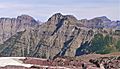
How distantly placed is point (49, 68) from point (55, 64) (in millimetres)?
5664

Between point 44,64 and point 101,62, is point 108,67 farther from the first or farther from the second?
point 44,64

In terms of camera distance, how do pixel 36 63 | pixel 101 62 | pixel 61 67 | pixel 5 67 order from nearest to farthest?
pixel 5 67
pixel 61 67
pixel 36 63
pixel 101 62

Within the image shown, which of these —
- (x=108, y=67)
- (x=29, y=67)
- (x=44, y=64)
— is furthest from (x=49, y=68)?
(x=108, y=67)

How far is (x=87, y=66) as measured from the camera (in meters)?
49.8

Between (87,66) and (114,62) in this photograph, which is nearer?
(87,66)

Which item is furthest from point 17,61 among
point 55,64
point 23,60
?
point 55,64

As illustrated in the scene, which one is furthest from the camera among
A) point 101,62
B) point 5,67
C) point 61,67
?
point 101,62

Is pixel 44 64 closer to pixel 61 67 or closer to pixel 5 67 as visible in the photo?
pixel 61 67

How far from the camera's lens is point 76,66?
50906 mm

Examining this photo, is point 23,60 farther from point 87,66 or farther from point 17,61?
point 87,66

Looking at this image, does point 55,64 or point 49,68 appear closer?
point 49,68

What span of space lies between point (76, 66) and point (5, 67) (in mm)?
10514

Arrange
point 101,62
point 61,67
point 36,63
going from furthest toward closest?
1. point 101,62
2. point 36,63
3. point 61,67

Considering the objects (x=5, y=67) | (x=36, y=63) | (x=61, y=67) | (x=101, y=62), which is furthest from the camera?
(x=101, y=62)
